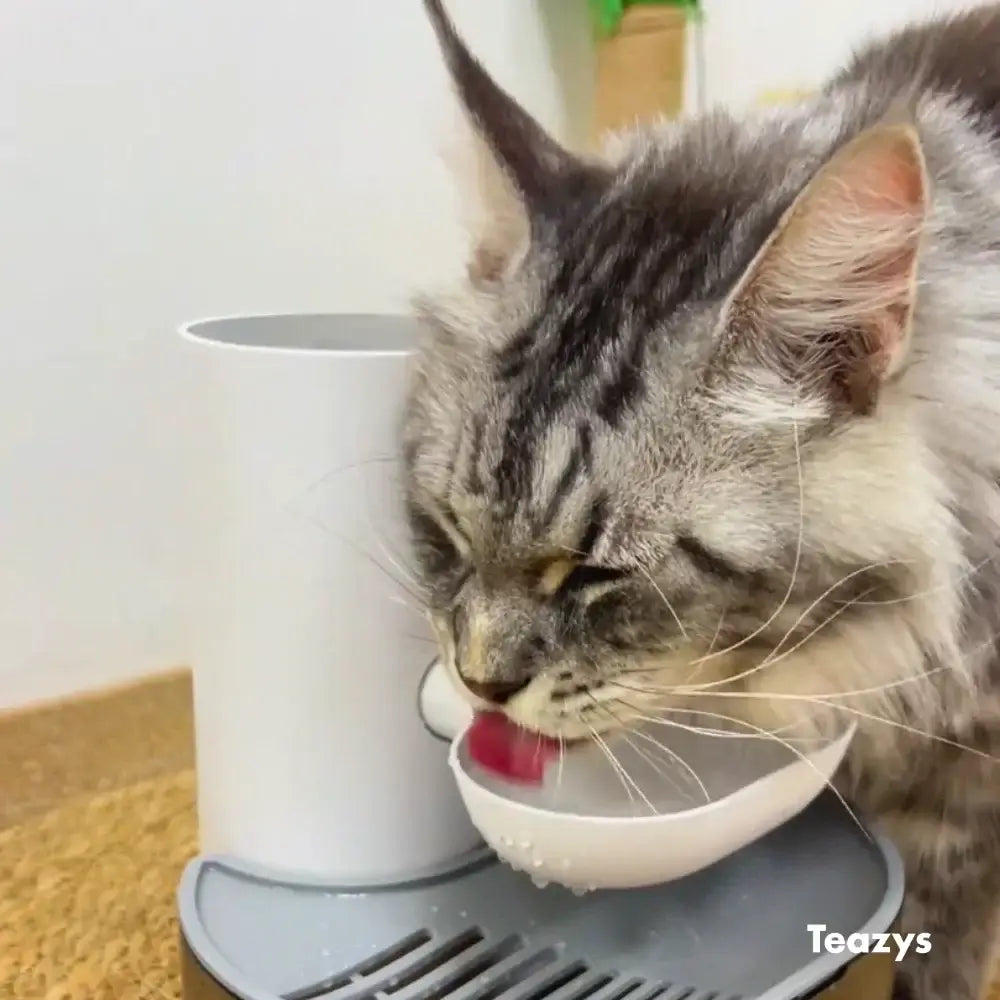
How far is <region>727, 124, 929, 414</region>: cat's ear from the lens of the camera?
1.97 feet

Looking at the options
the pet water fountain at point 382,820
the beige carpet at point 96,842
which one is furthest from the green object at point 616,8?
the beige carpet at point 96,842

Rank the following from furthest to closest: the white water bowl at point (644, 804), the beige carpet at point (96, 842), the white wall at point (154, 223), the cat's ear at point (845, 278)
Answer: the white wall at point (154, 223)
the beige carpet at point (96, 842)
the white water bowl at point (644, 804)
the cat's ear at point (845, 278)

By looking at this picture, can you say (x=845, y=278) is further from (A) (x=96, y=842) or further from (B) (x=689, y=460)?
(A) (x=96, y=842)

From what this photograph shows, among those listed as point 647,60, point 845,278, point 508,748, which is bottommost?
point 508,748

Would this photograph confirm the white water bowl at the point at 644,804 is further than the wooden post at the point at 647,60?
No

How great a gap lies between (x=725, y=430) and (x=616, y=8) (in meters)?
1.04

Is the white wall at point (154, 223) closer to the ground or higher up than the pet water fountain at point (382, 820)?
higher up

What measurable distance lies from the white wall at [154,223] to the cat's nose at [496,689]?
512mm

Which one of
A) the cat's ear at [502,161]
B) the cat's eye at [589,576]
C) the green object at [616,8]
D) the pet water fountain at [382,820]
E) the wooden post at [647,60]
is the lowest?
the pet water fountain at [382,820]

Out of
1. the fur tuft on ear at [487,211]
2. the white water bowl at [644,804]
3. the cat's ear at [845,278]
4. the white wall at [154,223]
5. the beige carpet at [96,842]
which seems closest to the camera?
the cat's ear at [845,278]

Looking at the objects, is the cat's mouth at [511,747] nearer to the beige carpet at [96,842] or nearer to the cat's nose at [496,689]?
the cat's nose at [496,689]

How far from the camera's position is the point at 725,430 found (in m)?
0.67

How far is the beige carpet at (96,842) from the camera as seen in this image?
1.06m

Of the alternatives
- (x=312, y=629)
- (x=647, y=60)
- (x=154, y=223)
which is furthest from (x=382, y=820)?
(x=647, y=60)
